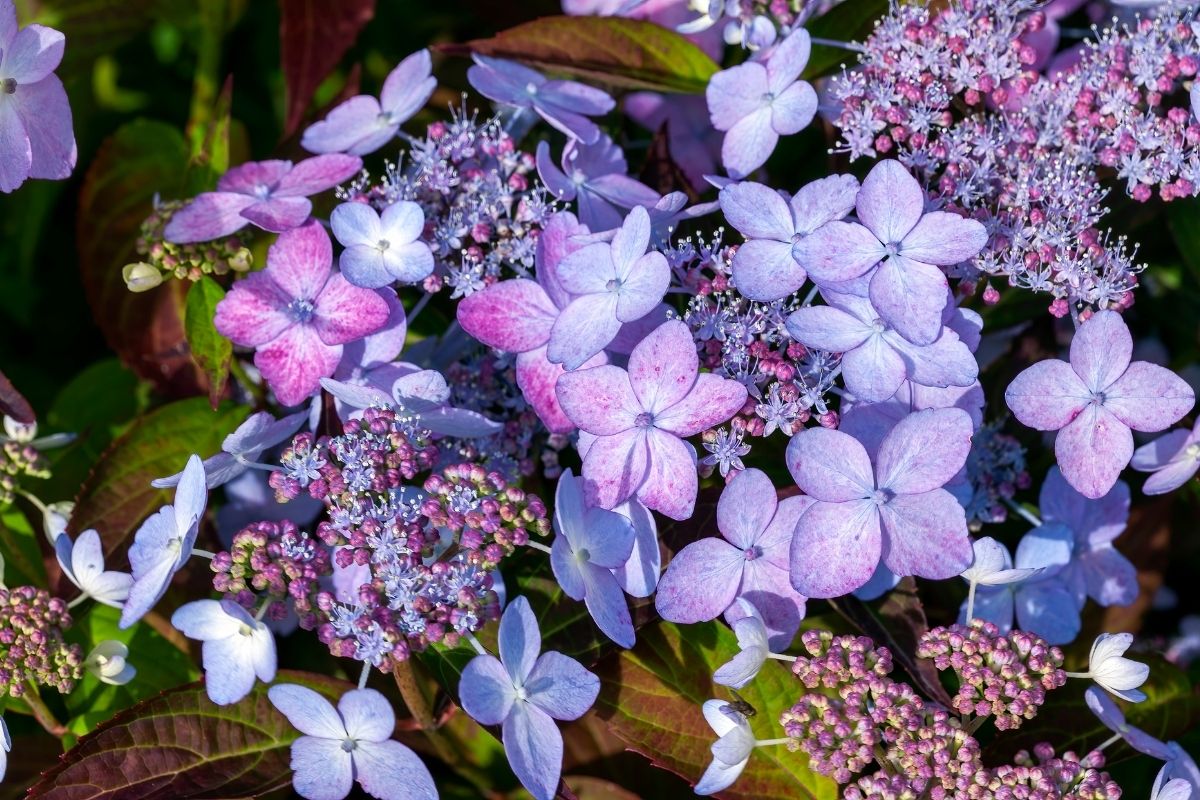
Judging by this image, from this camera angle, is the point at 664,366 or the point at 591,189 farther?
the point at 591,189

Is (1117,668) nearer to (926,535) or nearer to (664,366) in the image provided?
(926,535)

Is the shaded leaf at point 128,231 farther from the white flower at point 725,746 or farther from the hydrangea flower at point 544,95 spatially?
the white flower at point 725,746

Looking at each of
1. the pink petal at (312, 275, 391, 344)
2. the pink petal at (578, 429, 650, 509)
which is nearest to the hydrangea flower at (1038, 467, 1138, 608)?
the pink petal at (578, 429, 650, 509)

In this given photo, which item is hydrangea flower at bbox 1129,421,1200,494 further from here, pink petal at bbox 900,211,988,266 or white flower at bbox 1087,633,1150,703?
pink petal at bbox 900,211,988,266

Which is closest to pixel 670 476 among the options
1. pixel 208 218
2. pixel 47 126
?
pixel 208 218

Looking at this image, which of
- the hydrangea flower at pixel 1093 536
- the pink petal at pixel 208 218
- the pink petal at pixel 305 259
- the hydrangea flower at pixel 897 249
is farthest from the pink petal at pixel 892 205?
the pink petal at pixel 208 218

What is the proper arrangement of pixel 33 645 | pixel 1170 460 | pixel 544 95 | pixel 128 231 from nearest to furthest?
pixel 33 645
pixel 1170 460
pixel 544 95
pixel 128 231

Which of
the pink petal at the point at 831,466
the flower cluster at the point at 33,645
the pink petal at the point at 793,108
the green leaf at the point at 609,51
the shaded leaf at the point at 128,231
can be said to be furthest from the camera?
the shaded leaf at the point at 128,231

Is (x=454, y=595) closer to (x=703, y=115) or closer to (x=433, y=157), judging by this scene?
(x=433, y=157)

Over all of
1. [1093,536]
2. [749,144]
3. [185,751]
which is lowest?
[185,751]
